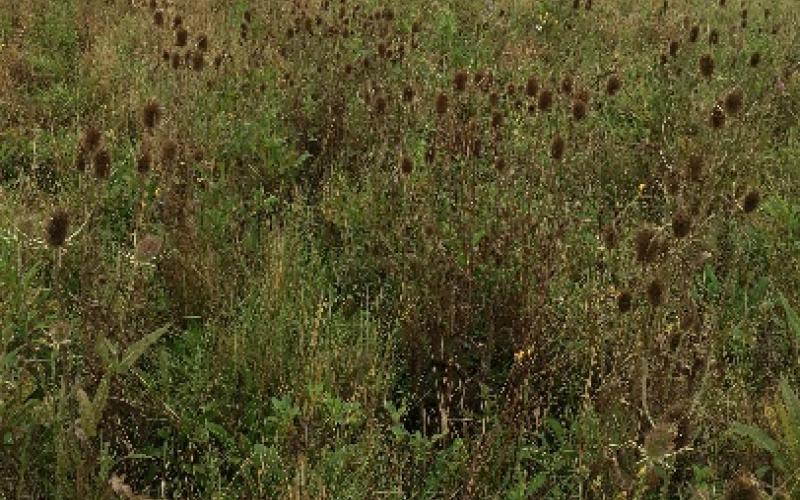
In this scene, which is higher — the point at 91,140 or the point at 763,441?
the point at 91,140

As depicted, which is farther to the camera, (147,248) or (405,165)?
(405,165)

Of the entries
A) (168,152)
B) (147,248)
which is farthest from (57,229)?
(168,152)

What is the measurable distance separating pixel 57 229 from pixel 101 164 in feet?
1.20

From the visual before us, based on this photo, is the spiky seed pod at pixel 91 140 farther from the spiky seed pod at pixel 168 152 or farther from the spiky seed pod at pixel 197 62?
the spiky seed pod at pixel 197 62

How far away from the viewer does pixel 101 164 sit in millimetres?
2176

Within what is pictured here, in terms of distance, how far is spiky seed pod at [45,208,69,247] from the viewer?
1.85 meters

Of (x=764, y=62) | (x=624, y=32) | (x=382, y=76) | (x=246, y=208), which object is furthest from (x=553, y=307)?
(x=624, y=32)

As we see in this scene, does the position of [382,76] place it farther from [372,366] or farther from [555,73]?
[372,366]

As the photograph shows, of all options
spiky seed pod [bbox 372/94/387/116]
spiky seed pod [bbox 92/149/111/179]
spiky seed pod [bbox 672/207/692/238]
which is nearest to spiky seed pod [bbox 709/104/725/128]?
spiky seed pod [bbox 672/207/692/238]

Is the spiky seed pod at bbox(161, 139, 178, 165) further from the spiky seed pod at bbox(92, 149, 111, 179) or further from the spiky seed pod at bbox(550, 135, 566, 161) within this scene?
the spiky seed pod at bbox(550, 135, 566, 161)

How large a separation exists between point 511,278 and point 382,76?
2165mm

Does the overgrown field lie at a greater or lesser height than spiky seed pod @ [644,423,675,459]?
lesser

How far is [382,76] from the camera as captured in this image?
4523 millimetres

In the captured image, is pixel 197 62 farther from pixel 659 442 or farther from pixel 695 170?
pixel 659 442
